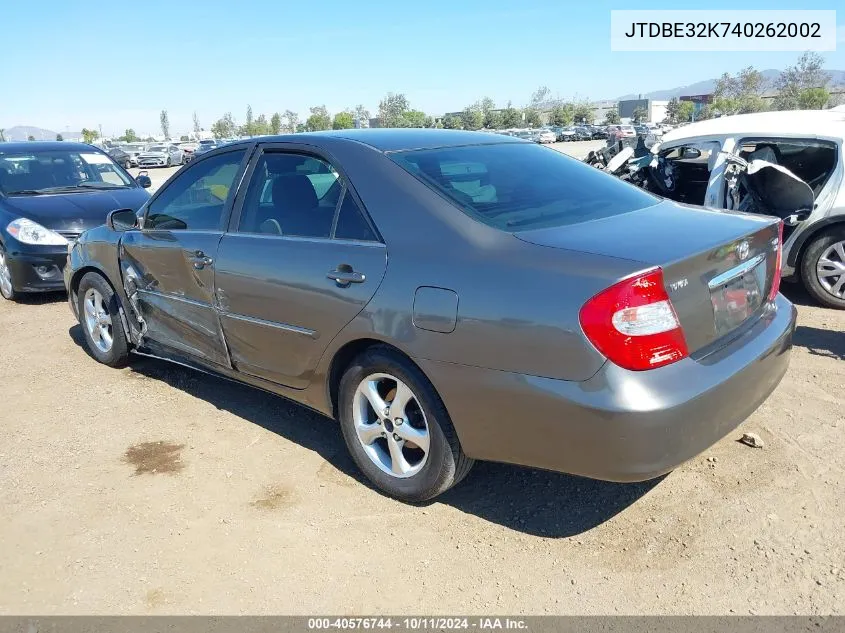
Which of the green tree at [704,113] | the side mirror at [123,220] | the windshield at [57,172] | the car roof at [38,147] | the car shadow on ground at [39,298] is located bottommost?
the car shadow on ground at [39,298]

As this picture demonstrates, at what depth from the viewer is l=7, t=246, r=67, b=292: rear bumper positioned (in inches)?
282

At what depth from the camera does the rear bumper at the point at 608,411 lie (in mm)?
A: 2455

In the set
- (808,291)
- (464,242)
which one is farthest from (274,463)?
(808,291)

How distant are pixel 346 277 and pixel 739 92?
8756 cm

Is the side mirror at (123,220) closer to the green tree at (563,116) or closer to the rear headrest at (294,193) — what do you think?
the rear headrest at (294,193)

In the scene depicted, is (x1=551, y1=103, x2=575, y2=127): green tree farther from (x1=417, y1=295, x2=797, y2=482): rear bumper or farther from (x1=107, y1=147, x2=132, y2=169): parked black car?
(x1=417, y1=295, x2=797, y2=482): rear bumper

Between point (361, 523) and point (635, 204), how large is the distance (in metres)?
2.00

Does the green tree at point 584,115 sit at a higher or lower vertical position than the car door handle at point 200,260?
higher

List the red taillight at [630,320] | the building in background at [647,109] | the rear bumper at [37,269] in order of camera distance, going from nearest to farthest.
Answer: the red taillight at [630,320], the rear bumper at [37,269], the building in background at [647,109]

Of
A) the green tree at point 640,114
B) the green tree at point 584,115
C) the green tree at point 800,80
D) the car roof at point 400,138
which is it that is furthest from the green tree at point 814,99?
the car roof at point 400,138

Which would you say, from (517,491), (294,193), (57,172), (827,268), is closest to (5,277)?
(57,172)

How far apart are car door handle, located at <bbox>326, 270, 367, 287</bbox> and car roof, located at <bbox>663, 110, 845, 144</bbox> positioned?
4.90 meters

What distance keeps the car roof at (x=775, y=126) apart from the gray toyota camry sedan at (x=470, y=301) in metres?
3.43

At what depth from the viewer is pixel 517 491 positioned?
3.38m
